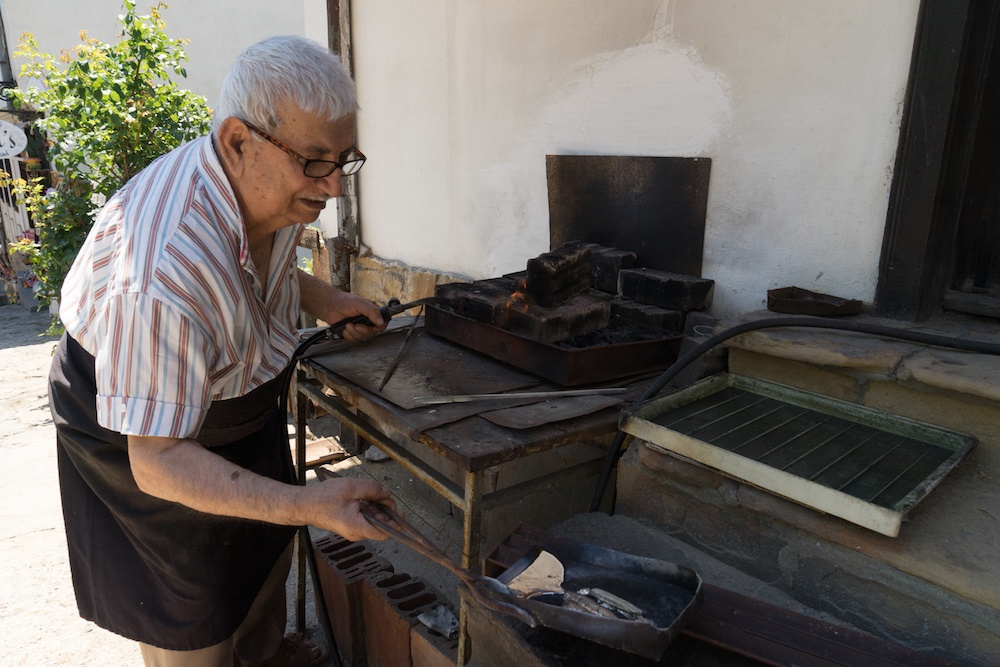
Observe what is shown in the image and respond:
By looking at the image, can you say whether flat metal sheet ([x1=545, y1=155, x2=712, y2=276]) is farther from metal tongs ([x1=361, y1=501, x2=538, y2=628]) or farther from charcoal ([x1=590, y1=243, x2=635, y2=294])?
metal tongs ([x1=361, y1=501, x2=538, y2=628])

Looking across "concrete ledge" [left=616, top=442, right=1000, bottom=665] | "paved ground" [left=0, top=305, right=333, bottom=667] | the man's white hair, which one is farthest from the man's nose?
"paved ground" [left=0, top=305, right=333, bottom=667]

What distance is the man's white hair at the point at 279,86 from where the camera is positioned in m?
1.74

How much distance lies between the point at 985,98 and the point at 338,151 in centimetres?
205

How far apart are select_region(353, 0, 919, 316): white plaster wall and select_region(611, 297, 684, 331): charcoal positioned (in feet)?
0.77

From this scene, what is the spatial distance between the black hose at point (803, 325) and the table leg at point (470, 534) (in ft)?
1.46

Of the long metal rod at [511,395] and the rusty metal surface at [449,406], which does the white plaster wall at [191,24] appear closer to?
the rusty metal surface at [449,406]

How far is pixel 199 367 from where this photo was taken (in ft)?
5.34

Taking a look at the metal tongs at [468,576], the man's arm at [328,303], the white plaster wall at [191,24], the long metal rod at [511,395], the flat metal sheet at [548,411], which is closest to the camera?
the metal tongs at [468,576]

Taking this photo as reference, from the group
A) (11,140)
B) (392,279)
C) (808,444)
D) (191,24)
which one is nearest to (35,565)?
(392,279)

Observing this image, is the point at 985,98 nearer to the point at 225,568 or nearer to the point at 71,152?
the point at 225,568

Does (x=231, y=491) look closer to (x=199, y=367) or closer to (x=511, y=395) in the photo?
(x=199, y=367)

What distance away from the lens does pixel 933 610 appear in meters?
1.56

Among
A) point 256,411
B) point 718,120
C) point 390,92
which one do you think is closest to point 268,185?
point 256,411

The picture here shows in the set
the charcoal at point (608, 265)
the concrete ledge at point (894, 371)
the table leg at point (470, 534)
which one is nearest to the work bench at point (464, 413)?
the table leg at point (470, 534)
